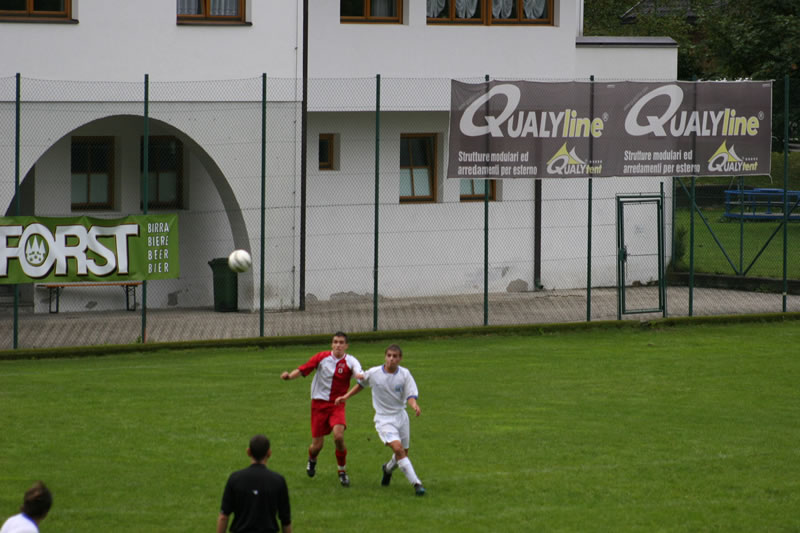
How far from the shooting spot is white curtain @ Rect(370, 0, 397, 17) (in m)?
25.5

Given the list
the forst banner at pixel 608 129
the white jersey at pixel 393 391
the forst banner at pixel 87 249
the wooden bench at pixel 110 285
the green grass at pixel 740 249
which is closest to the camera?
the white jersey at pixel 393 391

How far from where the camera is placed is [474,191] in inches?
1058

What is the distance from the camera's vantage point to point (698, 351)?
2047 cm

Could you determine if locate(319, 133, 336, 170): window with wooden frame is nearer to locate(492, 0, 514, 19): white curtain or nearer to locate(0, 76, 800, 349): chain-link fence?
locate(0, 76, 800, 349): chain-link fence

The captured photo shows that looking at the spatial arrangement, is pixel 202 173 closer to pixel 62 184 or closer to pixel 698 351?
pixel 62 184

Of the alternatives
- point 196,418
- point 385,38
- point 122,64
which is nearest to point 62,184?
point 122,64

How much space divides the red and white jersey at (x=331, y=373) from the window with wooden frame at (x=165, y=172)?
41.1 feet

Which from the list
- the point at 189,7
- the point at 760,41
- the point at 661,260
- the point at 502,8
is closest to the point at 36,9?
the point at 189,7

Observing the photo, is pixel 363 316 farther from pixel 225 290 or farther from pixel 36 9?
pixel 36 9

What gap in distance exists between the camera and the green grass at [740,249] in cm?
2811

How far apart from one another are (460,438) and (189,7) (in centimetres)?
1173

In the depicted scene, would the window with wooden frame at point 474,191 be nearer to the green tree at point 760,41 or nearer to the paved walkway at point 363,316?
the paved walkway at point 363,316

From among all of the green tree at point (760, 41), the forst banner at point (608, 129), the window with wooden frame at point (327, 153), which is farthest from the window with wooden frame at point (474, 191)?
the green tree at point (760, 41)

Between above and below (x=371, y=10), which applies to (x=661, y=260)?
below
